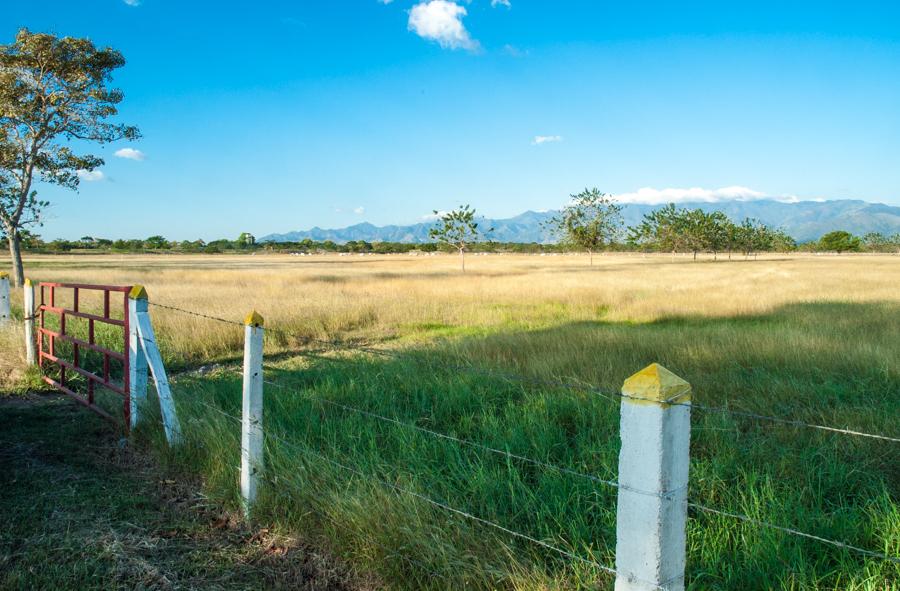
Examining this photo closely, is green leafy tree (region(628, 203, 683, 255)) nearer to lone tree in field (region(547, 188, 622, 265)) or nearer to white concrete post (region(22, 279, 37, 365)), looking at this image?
lone tree in field (region(547, 188, 622, 265))

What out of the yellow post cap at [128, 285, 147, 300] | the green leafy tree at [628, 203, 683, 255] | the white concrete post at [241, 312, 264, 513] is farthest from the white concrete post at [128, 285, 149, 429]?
the green leafy tree at [628, 203, 683, 255]

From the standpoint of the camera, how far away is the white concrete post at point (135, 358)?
5922 millimetres

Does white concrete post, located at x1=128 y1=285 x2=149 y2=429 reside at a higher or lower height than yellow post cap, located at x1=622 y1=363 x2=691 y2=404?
lower

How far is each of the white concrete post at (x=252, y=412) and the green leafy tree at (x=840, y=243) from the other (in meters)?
153

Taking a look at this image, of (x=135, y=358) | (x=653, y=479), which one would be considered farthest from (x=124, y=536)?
(x=653, y=479)

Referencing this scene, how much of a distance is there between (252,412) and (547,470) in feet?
7.11

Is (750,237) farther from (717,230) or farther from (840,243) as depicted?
(840,243)

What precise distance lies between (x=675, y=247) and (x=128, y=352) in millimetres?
85474

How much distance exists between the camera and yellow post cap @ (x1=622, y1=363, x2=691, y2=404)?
186cm

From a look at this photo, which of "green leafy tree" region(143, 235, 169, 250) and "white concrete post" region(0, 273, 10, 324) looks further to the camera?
"green leafy tree" region(143, 235, 169, 250)

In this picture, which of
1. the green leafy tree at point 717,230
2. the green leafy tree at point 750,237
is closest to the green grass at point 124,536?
the green leafy tree at point 717,230

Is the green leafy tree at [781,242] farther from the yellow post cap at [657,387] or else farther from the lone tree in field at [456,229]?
the yellow post cap at [657,387]

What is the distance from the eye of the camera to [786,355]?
852 cm

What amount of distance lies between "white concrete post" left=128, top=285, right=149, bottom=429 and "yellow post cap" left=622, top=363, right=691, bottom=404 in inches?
213
